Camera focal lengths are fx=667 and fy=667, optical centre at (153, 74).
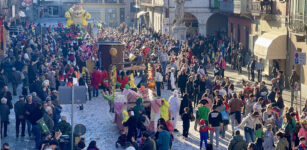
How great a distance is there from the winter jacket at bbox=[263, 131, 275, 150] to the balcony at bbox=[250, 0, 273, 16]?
1901 cm

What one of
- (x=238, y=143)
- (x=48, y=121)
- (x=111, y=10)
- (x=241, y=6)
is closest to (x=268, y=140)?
(x=238, y=143)

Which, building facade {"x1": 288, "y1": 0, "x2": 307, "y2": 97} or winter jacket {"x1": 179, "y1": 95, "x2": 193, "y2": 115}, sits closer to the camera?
winter jacket {"x1": 179, "y1": 95, "x2": 193, "y2": 115}

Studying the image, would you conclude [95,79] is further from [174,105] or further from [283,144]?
[283,144]

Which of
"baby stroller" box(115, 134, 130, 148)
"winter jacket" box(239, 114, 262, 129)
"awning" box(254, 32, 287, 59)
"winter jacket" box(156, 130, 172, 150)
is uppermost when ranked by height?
"awning" box(254, 32, 287, 59)

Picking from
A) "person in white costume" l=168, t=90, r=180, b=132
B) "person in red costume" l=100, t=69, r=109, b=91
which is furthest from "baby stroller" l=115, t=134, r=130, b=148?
"person in red costume" l=100, t=69, r=109, b=91

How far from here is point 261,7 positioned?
115ft

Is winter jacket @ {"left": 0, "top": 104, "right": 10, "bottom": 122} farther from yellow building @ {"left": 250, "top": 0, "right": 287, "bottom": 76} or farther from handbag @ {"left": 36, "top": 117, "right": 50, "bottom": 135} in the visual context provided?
yellow building @ {"left": 250, "top": 0, "right": 287, "bottom": 76}

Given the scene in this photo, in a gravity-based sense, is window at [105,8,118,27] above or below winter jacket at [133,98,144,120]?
above

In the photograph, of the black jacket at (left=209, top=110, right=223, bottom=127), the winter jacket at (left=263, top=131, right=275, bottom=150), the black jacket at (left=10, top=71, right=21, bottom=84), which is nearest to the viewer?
the winter jacket at (left=263, top=131, right=275, bottom=150)

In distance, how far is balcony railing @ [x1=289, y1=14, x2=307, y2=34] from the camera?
91.0 feet

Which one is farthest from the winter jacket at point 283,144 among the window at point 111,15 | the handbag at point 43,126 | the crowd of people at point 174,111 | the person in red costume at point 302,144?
the window at point 111,15

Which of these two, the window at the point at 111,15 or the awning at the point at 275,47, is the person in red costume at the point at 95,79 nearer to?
the awning at the point at 275,47

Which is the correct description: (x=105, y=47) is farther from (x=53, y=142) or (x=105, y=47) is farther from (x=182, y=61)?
(x=53, y=142)

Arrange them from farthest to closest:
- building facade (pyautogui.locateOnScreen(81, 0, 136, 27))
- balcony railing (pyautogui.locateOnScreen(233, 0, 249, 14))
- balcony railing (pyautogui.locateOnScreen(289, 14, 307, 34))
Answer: building facade (pyautogui.locateOnScreen(81, 0, 136, 27)), balcony railing (pyautogui.locateOnScreen(233, 0, 249, 14)), balcony railing (pyautogui.locateOnScreen(289, 14, 307, 34))
